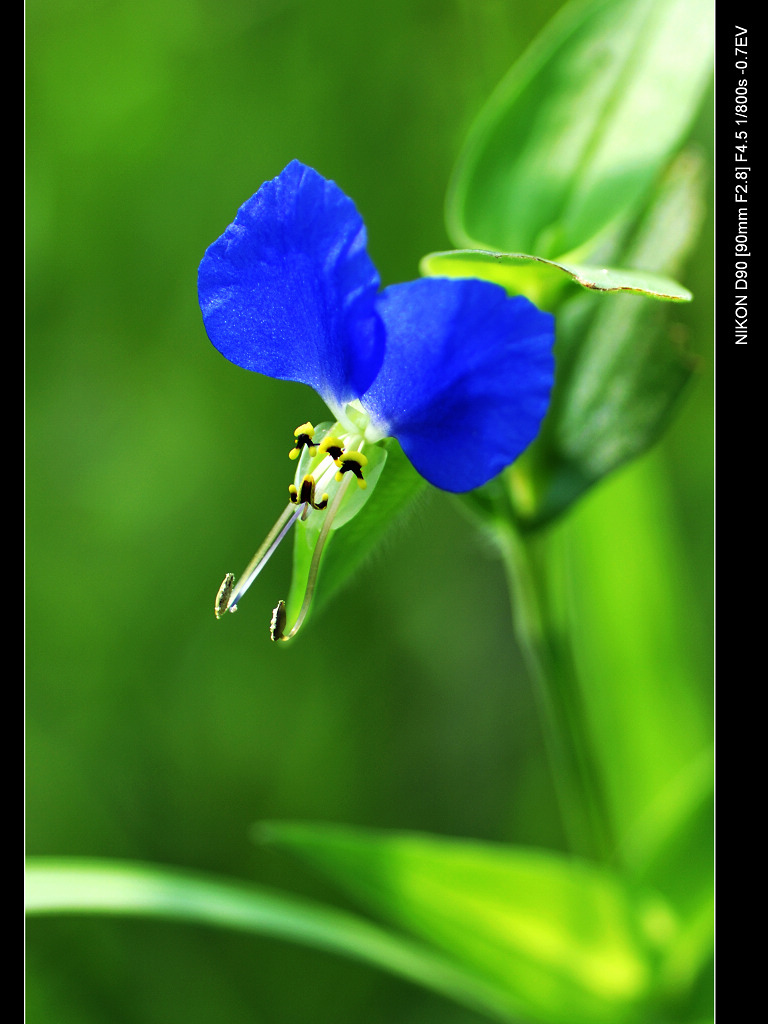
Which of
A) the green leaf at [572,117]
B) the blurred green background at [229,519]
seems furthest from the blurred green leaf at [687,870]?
the green leaf at [572,117]

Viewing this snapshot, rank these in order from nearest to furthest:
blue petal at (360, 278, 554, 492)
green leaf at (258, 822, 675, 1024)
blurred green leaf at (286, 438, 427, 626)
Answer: blue petal at (360, 278, 554, 492)
blurred green leaf at (286, 438, 427, 626)
green leaf at (258, 822, 675, 1024)

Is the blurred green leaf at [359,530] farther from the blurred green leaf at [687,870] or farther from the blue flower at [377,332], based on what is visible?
the blurred green leaf at [687,870]

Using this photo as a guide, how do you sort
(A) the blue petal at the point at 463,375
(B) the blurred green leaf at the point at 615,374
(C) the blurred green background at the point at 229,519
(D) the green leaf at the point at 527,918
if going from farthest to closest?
1. (C) the blurred green background at the point at 229,519
2. (D) the green leaf at the point at 527,918
3. (B) the blurred green leaf at the point at 615,374
4. (A) the blue petal at the point at 463,375

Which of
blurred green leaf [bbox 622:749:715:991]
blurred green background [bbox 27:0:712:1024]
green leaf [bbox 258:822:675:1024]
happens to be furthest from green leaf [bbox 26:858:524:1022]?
blurred green background [bbox 27:0:712:1024]

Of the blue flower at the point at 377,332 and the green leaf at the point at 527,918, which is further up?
the blue flower at the point at 377,332

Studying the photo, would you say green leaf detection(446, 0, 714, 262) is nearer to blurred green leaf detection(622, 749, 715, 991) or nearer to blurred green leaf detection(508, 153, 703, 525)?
blurred green leaf detection(508, 153, 703, 525)

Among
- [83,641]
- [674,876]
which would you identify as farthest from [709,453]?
[83,641]

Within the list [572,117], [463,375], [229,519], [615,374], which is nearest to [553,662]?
[615,374]
